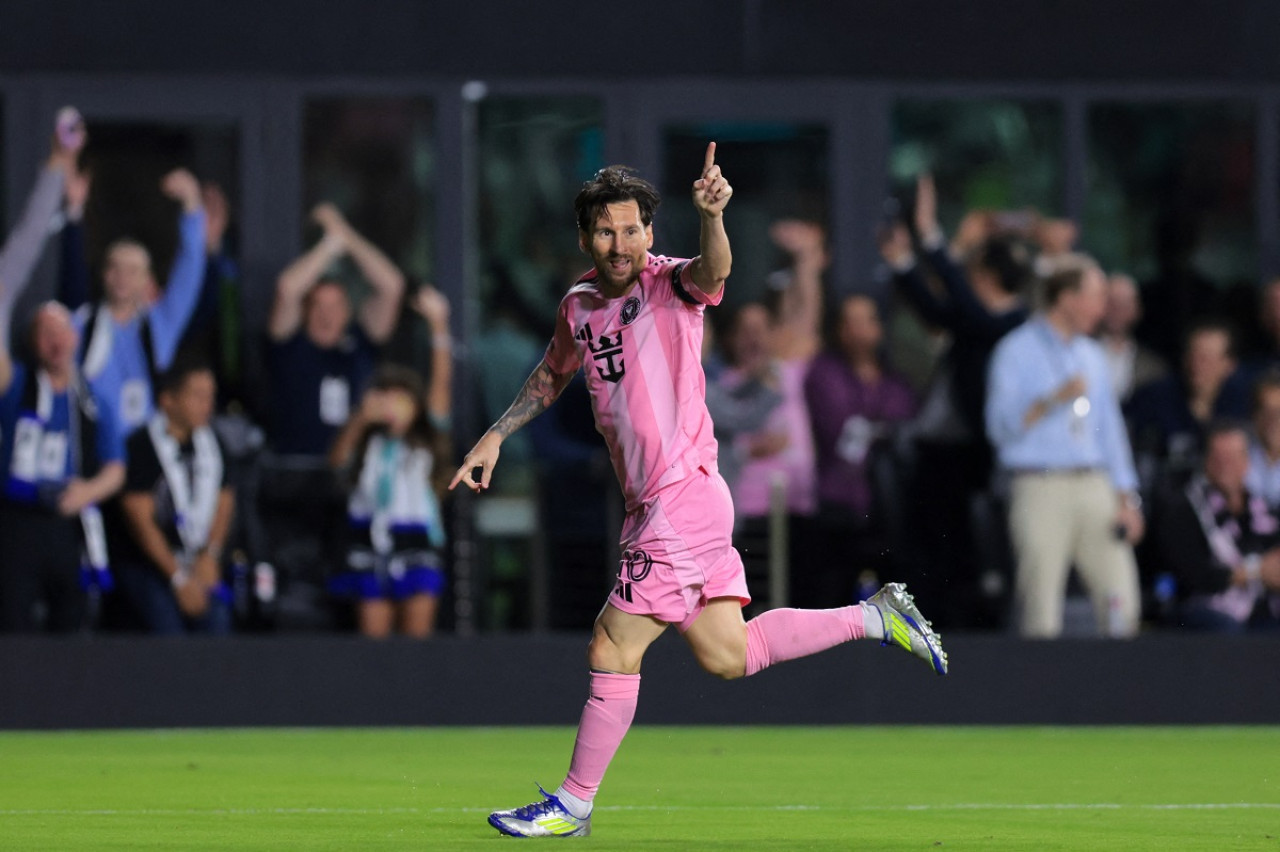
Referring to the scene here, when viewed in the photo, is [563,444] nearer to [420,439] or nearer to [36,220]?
[420,439]

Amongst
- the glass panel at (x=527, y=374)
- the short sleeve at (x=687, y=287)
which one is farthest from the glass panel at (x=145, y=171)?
the short sleeve at (x=687, y=287)

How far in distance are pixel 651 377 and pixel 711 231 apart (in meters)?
0.53

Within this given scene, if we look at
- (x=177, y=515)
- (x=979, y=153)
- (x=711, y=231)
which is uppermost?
(x=979, y=153)

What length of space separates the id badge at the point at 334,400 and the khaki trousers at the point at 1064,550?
10.5 ft

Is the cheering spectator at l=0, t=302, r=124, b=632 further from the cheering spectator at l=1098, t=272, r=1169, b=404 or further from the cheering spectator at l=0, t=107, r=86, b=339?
the cheering spectator at l=1098, t=272, r=1169, b=404

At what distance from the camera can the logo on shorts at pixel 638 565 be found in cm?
675

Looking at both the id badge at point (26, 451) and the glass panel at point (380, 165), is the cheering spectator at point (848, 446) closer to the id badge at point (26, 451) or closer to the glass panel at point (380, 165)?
the glass panel at point (380, 165)

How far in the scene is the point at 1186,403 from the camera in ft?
40.1

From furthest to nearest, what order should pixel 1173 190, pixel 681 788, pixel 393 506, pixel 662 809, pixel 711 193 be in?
pixel 1173 190 → pixel 393 506 → pixel 681 788 → pixel 662 809 → pixel 711 193

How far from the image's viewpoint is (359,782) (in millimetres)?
8781

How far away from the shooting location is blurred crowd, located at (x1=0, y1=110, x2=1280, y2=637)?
11570mm

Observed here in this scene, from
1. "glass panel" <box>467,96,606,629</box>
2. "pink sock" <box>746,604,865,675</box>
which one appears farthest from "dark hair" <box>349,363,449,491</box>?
"pink sock" <box>746,604,865,675</box>

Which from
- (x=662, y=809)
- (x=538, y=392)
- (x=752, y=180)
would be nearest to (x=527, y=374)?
(x=752, y=180)

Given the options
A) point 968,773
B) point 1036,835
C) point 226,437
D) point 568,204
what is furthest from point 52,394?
point 1036,835
